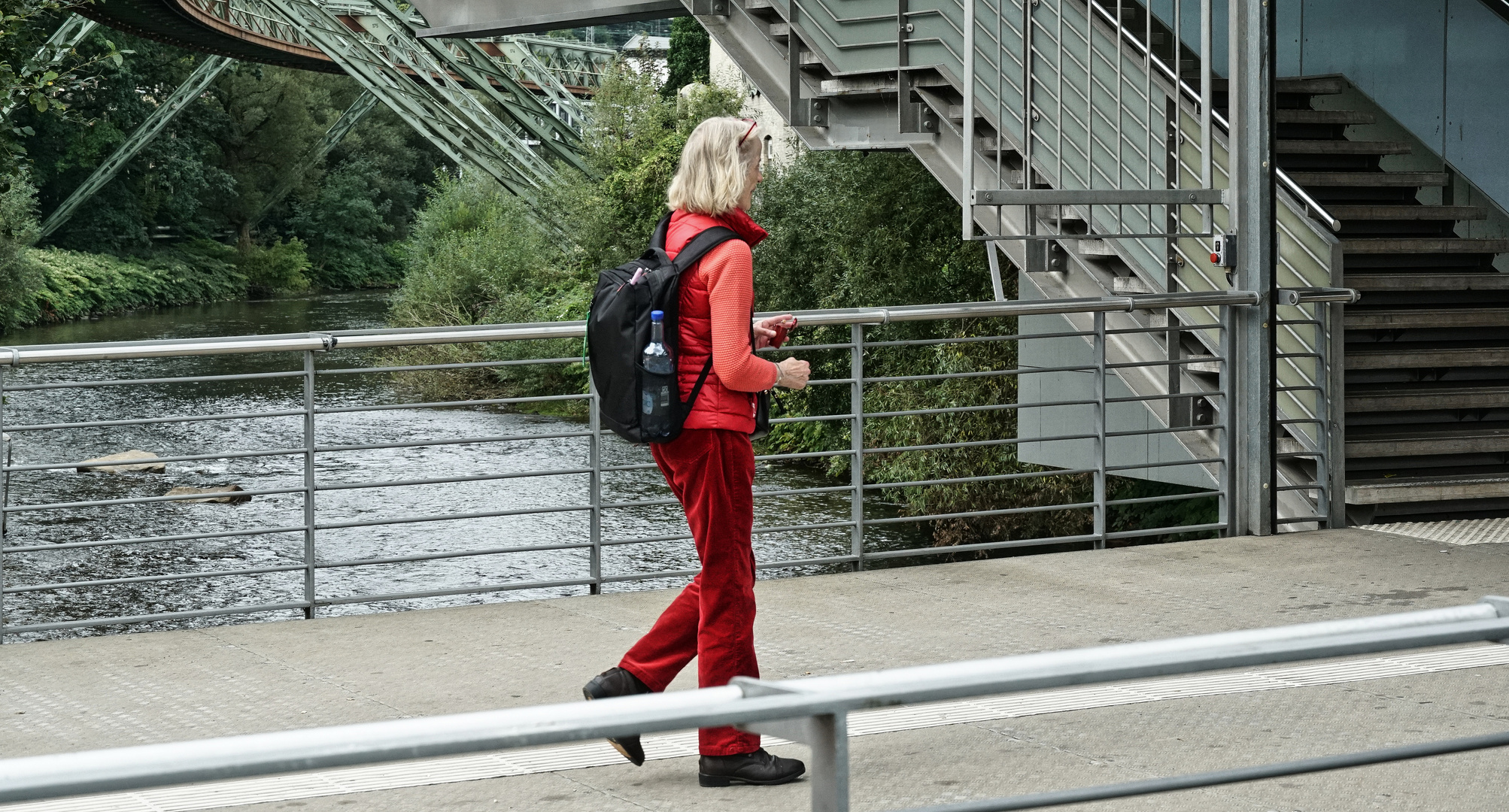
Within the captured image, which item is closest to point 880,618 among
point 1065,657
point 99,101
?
point 1065,657

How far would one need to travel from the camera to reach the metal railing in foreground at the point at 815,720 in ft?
5.14

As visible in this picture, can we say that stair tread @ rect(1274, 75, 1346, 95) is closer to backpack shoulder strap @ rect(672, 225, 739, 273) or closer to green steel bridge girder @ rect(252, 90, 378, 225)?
backpack shoulder strap @ rect(672, 225, 739, 273)

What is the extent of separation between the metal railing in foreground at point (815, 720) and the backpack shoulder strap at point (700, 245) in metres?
1.92

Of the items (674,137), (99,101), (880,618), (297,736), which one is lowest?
(880,618)

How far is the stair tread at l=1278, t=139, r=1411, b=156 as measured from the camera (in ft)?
34.7

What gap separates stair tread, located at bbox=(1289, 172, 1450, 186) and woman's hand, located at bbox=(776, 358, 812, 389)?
6763 millimetres

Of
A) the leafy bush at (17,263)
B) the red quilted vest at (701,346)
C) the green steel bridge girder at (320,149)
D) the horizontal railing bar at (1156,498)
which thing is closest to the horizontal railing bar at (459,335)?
the horizontal railing bar at (1156,498)

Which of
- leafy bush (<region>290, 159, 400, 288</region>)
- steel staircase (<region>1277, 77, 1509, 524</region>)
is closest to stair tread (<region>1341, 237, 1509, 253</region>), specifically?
steel staircase (<region>1277, 77, 1509, 524</region>)

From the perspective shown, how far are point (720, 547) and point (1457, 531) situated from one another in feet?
16.3

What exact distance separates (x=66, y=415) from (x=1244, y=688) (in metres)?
21.9

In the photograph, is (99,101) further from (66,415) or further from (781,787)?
(781,787)

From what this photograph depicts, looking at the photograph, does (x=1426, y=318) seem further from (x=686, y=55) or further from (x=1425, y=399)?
(x=686, y=55)

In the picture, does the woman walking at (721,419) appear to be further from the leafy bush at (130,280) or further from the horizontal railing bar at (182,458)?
the leafy bush at (130,280)

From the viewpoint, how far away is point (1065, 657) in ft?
6.32
